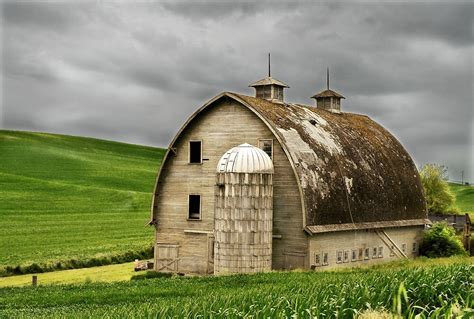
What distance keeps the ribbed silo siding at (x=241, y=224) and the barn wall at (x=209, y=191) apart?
146cm

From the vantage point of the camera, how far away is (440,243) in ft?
135

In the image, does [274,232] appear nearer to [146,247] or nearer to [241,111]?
[241,111]

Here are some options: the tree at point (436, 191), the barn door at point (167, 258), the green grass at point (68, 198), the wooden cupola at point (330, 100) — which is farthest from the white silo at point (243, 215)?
the tree at point (436, 191)

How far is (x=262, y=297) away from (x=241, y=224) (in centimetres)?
1504

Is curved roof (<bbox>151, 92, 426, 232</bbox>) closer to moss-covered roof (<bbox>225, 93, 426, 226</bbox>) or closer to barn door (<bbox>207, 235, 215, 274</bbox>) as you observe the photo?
moss-covered roof (<bbox>225, 93, 426, 226</bbox>)

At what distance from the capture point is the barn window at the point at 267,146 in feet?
106

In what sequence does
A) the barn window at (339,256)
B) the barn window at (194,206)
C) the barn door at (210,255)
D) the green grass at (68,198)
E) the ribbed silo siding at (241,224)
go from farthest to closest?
the green grass at (68,198), the barn window at (194,206), the barn door at (210,255), the barn window at (339,256), the ribbed silo siding at (241,224)

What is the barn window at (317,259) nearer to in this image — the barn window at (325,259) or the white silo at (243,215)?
the barn window at (325,259)

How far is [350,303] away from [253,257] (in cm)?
1684

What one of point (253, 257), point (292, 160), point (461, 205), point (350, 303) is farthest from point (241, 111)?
point (461, 205)

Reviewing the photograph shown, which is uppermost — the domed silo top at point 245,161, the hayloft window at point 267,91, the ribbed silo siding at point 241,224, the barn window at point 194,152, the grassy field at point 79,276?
the hayloft window at point 267,91

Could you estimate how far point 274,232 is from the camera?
31.8 m

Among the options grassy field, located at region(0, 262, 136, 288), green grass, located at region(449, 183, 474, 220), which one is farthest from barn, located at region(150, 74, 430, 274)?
green grass, located at region(449, 183, 474, 220)

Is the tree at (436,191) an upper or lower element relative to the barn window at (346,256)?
upper
